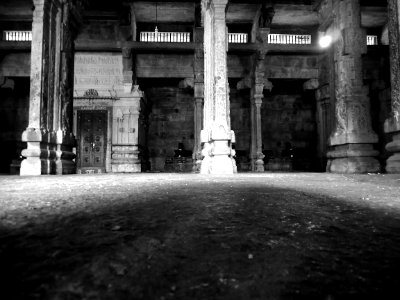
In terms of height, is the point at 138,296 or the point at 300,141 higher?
the point at 300,141

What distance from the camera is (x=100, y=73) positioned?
10.2 metres

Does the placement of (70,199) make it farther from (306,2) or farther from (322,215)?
(306,2)

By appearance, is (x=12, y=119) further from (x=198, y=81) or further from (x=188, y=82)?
(x=198, y=81)

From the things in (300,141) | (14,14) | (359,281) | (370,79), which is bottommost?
(359,281)

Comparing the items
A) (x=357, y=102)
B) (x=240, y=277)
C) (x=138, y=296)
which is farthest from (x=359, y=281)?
(x=357, y=102)

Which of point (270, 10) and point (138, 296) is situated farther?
point (270, 10)

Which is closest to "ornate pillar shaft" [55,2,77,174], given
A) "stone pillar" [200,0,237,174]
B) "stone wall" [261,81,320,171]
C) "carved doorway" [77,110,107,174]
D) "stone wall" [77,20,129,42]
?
"stone pillar" [200,0,237,174]

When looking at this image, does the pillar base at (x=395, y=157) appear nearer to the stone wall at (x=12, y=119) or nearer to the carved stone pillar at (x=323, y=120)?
the carved stone pillar at (x=323, y=120)

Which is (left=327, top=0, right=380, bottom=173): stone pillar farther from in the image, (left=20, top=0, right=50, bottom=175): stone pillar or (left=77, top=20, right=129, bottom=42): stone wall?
(left=77, top=20, right=129, bottom=42): stone wall

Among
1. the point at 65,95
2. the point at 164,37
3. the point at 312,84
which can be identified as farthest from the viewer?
the point at 164,37

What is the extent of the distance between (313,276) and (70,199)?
167cm

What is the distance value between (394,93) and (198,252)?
542cm

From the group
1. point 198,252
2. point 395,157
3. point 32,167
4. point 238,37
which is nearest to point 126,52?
point 238,37

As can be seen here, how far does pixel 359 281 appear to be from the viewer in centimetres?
67
